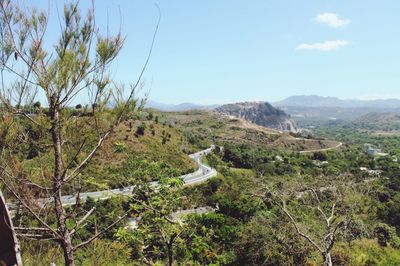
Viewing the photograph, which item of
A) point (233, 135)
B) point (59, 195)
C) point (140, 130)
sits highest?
point (59, 195)

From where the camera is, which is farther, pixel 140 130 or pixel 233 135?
pixel 233 135

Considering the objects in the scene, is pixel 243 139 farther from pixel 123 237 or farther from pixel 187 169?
pixel 123 237

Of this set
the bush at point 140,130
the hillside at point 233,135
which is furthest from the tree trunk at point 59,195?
the hillside at point 233,135

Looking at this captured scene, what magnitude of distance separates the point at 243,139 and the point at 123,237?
94.0 m

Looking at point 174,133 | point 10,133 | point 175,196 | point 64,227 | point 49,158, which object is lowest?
point 174,133

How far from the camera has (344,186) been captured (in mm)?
14586

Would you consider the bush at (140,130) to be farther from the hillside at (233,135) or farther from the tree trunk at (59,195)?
the tree trunk at (59,195)

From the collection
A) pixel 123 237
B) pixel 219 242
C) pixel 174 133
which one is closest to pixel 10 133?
pixel 123 237

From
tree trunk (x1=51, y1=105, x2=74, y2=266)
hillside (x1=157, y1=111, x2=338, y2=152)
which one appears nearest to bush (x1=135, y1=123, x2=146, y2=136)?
hillside (x1=157, y1=111, x2=338, y2=152)

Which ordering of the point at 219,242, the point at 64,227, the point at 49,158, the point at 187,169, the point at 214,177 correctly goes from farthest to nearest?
the point at 187,169 < the point at 214,177 < the point at 219,242 < the point at 49,158 < the point at 64,227

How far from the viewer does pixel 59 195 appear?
4.97 metres

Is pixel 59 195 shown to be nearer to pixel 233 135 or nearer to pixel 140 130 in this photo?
pixel 140 130

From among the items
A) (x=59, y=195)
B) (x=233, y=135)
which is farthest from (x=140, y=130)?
(x=233, y=135)

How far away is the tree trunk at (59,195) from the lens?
4855 mm
